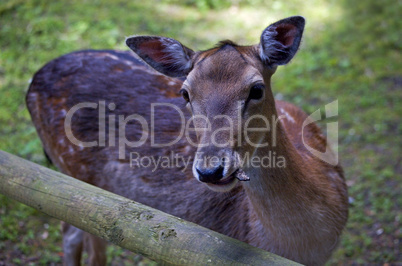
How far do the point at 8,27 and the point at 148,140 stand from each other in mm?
5780

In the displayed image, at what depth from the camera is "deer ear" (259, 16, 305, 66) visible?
303 centimetres

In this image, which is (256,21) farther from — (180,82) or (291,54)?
(291,54)

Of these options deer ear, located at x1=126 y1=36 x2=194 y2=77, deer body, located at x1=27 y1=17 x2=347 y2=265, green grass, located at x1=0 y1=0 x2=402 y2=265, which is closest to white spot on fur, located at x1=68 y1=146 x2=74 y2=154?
deer body, located at x1=27 y1=17 x2=347 y2=265

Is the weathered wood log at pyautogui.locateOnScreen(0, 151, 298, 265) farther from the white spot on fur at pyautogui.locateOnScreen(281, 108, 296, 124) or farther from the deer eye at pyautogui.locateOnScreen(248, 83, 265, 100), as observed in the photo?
the white spot on fur at pyautogui.locateOnScreen(281, 108, 296, 124)

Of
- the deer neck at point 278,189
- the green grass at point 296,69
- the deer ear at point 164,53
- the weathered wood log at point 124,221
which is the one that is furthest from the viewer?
the green grass at point 296,69

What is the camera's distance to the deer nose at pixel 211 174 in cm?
254

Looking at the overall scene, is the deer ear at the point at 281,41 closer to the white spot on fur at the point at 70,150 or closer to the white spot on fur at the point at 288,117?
the white spot on fur at the point at 288,117

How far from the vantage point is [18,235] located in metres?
4.95

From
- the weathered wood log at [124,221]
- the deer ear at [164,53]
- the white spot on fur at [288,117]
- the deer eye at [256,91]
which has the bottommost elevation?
the weathered wood log at [124,221]

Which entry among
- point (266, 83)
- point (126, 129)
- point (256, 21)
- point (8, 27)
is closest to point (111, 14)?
point (8, 27)

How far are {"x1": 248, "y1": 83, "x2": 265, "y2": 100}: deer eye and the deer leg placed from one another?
2.44 metres

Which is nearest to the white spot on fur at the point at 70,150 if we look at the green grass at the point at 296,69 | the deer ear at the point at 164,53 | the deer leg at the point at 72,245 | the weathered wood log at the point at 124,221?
the deer leg at the point at 72,245

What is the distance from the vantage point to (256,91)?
2.96m

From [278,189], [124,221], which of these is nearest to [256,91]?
[278,189]
